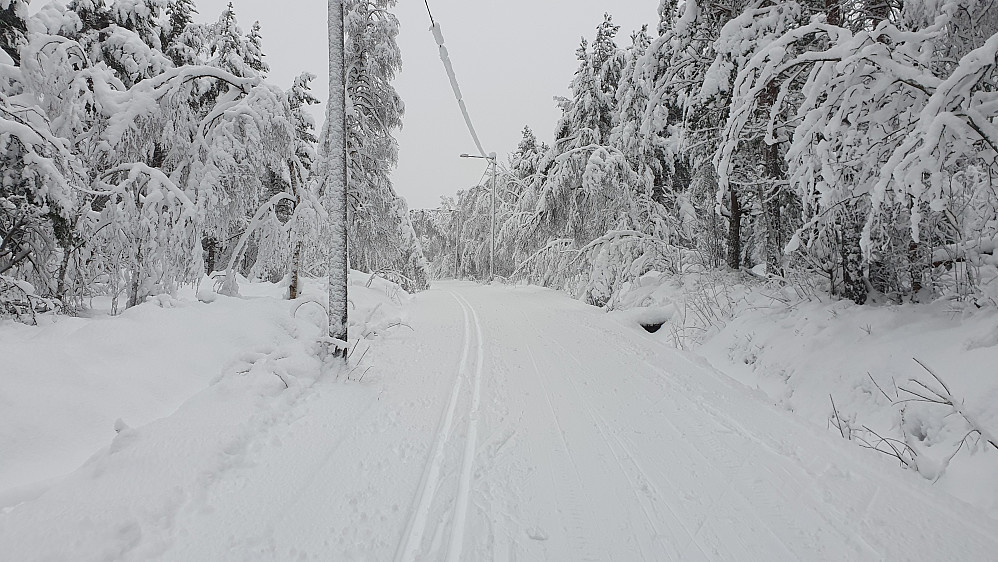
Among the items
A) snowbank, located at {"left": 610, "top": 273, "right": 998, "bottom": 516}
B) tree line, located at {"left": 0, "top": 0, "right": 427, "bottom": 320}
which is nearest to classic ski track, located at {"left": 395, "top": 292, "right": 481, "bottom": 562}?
snowbank, located at {"left": 610, "top": 273, "right": 998, "bottom": 516}

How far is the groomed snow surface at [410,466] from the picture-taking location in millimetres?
2664

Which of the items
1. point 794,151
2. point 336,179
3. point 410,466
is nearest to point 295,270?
point 336,179

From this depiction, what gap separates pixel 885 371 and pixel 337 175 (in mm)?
7536

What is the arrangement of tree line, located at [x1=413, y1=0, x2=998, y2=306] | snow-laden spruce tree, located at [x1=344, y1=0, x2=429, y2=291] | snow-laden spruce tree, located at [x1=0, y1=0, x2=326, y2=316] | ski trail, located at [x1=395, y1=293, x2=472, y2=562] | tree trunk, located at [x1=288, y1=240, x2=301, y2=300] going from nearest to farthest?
1. ski trail, located at [x1=395, y1=293, x2=472, y2=562]
2. tree line, located at [x1=413, y1=0, x2=998, y2=306]
3. snow-laden spruce tree, located at [x1=0, y1=0, x2=326, y2=316]
4. tree trunk, located at [x1=288, y1=240, x2=301, y2=300]
5. snow-laden spruce tree, located at [x1=344, y1=0, x2=429, y2=291]

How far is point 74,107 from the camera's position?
7383 millimetres

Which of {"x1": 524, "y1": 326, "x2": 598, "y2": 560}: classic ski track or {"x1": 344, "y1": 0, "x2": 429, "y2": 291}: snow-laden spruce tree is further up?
{"x1": 344, "y1": 0, "x2": 429, "y2": 291}: snow-laden spruce tree

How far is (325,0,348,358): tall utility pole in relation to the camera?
6.54 meters

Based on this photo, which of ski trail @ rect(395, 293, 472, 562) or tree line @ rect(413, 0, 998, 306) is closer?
ski trail @ rect(395, 293, 472, 562)

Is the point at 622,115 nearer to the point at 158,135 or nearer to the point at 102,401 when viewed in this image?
the point at 158,135

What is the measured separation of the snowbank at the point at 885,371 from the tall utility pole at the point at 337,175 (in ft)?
20.5

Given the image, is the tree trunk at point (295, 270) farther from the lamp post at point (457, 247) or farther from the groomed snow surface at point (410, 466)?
the lamp post at point (457, 247)

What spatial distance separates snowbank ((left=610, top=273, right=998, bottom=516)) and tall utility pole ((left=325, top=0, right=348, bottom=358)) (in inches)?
246

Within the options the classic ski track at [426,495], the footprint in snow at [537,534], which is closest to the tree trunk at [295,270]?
the classic ski track at [426,495]

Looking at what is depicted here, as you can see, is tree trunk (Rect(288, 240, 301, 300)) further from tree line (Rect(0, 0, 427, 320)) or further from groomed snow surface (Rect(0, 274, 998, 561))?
groomed snow surface (Rect(0, 274, 998, 561))
